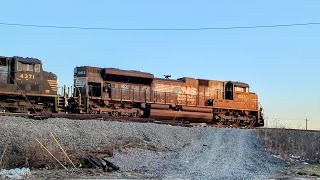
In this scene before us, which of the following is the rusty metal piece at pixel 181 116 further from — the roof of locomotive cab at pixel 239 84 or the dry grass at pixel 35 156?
the dry grass at pixel 35 156

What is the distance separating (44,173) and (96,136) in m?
5.03

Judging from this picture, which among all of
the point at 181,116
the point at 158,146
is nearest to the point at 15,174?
the point at 158,146

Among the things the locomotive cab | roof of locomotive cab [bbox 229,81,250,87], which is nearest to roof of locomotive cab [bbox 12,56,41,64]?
the locomotive cab

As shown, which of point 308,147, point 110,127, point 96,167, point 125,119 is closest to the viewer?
point 96,167

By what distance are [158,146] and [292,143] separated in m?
7.82

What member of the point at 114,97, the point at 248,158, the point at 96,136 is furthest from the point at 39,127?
the point at 114,97

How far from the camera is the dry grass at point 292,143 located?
60.9 feet

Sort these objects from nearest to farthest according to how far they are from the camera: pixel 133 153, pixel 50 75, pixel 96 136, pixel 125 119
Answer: pixel 133 153
pixel 96 136
pixel 125 119
pixel 50 75

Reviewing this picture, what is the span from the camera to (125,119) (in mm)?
22234

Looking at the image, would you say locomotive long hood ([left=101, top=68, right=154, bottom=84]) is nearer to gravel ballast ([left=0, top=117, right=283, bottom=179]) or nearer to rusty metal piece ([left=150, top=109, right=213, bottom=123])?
rusty metal piece ([left=150, top=109, right=213, bottom=123])

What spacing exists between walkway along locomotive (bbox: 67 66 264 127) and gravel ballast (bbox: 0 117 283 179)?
594cm

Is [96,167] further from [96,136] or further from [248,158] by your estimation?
[248,158]

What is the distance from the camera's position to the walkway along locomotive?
25.8 metres

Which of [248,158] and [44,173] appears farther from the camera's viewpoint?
[248,158]
